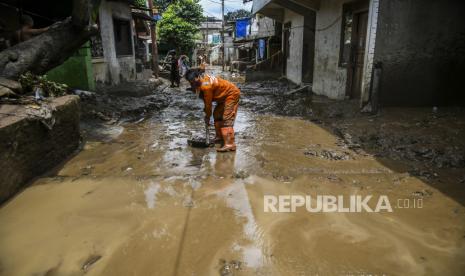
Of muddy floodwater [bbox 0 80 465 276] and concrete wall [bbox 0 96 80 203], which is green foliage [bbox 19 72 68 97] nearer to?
concrete wall [bbox 0 96 80 203]

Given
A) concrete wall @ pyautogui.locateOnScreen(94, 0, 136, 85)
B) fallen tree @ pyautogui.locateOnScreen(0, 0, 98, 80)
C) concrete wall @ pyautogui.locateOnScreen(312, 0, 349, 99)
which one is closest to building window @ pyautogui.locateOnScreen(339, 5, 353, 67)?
concrete wall @ pyautogui.locateOnScreen(312, 0, 349, 99)

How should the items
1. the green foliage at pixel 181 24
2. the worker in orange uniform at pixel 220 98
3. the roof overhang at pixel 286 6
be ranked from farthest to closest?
the green foliage at pixel 181 24
the roof overhang at pixel 286 6
the worker in orange uniform at pixel 220 98

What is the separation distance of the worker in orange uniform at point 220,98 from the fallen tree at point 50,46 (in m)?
2.21

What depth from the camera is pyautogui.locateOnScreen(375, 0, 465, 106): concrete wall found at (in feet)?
21.5

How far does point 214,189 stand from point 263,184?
64 cm

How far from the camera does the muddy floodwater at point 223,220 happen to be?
8.76 ft

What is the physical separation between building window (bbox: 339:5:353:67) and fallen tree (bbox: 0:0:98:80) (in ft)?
20.3

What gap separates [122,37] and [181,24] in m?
10.3

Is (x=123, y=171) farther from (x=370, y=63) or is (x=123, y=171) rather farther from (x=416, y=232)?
(x=370, y=63)

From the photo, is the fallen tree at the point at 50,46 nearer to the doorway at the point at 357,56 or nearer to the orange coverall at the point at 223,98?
the orange coverall at the point at 223,98

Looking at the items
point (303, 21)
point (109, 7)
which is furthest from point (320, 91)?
point (109, 7)

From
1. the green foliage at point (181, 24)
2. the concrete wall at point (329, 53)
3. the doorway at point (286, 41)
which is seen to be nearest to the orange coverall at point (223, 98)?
the concrete wall at point (329, 53)

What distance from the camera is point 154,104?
973 centimetres

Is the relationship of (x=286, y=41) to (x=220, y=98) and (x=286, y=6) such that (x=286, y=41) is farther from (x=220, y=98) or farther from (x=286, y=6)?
(x=220, y=98)
